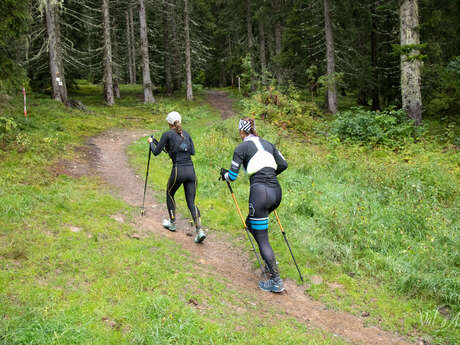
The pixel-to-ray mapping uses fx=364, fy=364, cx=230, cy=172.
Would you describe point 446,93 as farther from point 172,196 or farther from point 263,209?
point 263,209

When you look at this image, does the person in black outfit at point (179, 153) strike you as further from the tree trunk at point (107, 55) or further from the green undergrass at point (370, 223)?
the tree trunk at point (107, 55)

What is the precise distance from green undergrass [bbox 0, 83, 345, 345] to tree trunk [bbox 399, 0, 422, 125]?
40.5 feet

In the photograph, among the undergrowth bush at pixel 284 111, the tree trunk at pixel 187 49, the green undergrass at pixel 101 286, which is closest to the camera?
the green undergrass at pixel 101 286

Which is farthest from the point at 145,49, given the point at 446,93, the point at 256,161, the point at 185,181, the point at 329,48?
the point at 256,161

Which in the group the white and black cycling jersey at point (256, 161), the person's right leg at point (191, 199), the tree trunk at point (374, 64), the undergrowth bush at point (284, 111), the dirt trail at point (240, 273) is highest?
the tree trunk at point (374, 64)

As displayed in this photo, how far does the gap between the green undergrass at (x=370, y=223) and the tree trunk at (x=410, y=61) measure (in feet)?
7.40

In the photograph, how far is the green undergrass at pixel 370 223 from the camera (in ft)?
18.3

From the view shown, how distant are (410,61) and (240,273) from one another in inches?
499

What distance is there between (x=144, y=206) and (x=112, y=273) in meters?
3.70

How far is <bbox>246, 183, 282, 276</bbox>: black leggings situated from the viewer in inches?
224

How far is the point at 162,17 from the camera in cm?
3853

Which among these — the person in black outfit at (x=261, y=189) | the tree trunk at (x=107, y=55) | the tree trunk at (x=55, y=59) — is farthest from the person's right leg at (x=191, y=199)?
the tree trunk at (x=107, y=55)

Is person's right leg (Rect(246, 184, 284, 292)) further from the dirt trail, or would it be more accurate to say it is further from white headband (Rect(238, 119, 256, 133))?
white headband (Rect(238, 119, 256, 133))

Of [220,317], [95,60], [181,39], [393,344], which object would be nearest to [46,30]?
[95,60]
